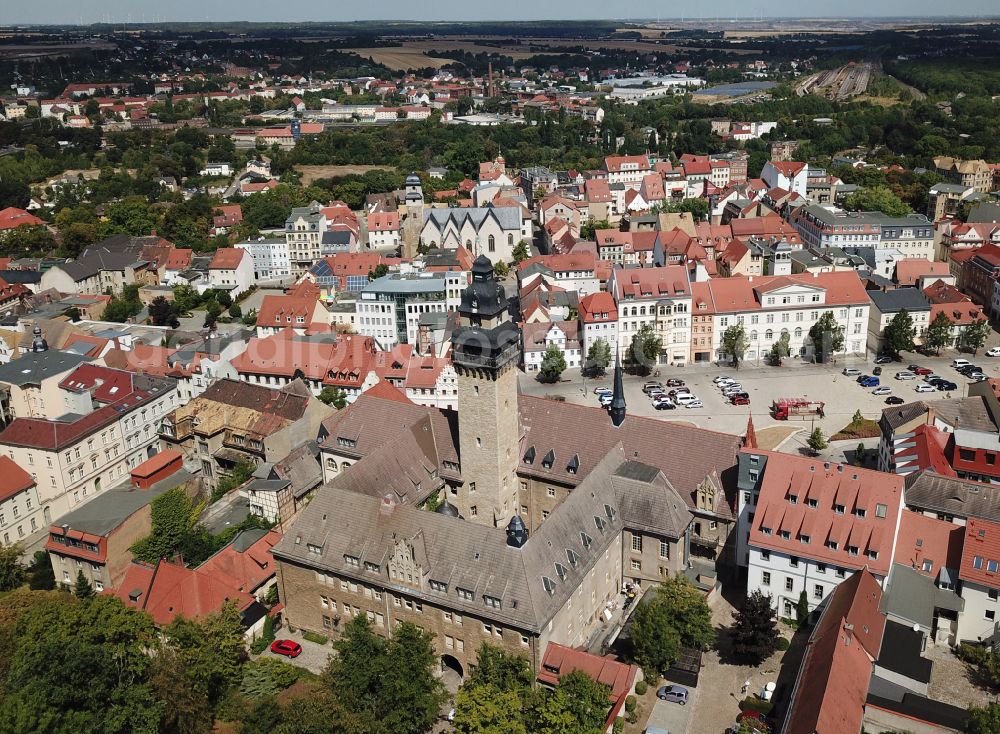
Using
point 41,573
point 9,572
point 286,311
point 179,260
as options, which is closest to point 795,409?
point 286,311

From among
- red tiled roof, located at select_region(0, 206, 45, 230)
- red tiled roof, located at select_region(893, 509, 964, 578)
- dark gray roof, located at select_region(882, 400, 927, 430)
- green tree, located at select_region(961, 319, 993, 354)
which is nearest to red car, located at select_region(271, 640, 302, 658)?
red tiled roof, located at select_region(893, 509, 964, 578)

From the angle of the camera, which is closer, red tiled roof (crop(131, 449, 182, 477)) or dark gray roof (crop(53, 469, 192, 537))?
dark gray roof (crop(53, 469, 192, 537))

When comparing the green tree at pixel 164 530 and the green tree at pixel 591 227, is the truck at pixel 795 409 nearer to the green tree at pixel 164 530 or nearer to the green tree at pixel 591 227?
the green tree at pixel 164 530

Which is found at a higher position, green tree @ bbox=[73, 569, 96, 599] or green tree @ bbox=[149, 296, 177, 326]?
green tree @ bbox=[149, 296, 177, 326]

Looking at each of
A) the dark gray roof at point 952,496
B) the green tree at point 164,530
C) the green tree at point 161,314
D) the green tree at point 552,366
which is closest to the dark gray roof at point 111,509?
the green tree at point 164,530

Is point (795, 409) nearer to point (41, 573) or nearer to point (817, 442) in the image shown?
point (817, 442)

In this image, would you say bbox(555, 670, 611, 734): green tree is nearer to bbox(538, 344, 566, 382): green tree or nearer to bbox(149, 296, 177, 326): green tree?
bbox(538, 344, 566, 382): green tree
